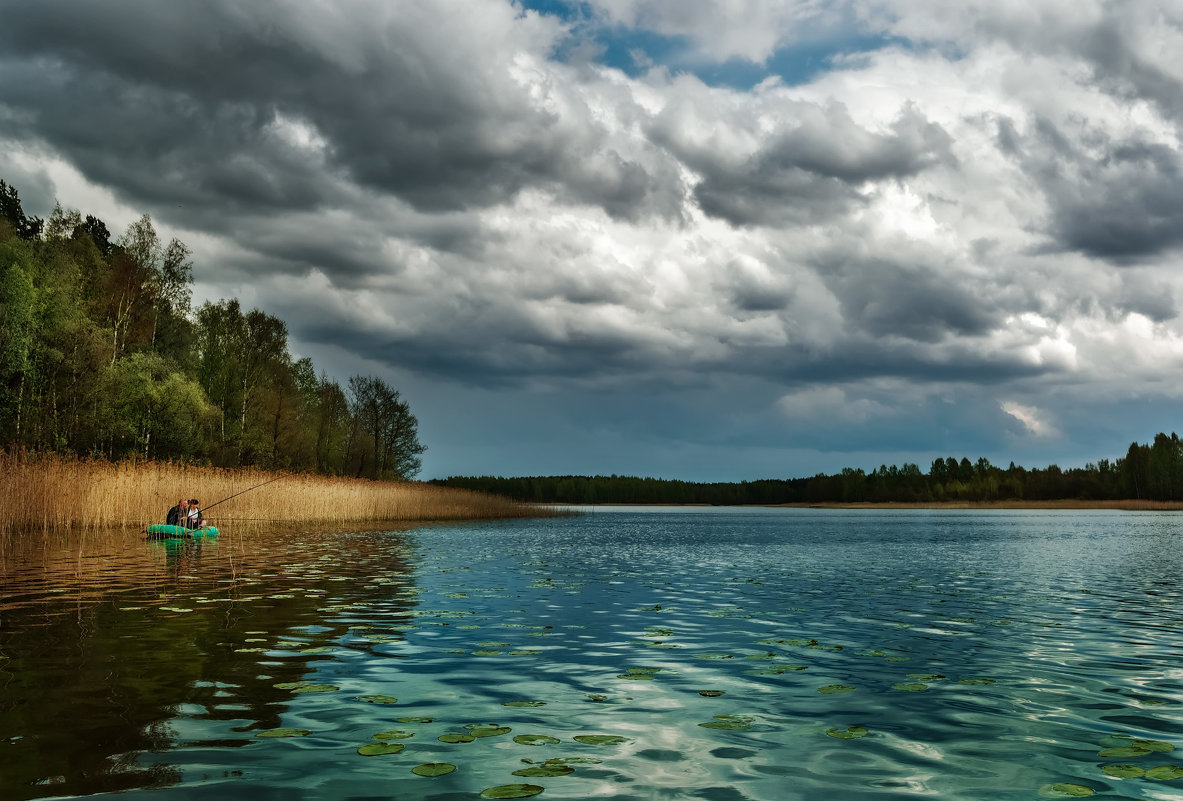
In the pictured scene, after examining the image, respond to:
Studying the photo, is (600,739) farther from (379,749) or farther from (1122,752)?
(1122,752)

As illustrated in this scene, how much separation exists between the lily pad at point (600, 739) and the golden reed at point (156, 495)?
2627cm

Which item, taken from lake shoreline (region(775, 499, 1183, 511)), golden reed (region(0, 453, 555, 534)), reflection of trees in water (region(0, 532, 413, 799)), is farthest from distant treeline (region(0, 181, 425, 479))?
lake shoreline (region(775, 499, 1183, 511))

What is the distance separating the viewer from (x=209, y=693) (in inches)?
327

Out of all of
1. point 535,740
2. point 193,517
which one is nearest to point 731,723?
point 535,740

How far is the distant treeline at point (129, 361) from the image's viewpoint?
4506 cm

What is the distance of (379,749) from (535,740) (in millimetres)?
1251

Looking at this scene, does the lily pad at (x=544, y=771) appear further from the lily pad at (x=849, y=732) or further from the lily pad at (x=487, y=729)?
the lily pad at (x=849, y=732)

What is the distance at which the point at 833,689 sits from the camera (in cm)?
888

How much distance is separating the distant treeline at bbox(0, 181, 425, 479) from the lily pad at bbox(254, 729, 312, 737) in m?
28.4

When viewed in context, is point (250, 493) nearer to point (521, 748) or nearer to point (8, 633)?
point (8, 633)

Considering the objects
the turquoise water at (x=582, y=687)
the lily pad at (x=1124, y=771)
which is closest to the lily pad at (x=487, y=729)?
the turquoise water at (x=582, y=687)

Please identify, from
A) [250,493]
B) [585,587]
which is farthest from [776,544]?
[250,493]

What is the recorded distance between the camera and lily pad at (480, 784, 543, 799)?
5473 mm

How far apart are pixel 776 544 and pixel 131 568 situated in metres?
27.8
